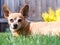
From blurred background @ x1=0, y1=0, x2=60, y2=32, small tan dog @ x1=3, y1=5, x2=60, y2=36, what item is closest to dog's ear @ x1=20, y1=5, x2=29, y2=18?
small tan dog @ x1=3, y1=5, x2=60, y2=36

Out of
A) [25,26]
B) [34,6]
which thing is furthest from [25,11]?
[34,6]

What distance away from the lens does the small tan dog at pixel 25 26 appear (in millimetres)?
6226

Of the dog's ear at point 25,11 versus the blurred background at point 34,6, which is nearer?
the dog's ear at point 25,11

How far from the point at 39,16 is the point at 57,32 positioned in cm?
435

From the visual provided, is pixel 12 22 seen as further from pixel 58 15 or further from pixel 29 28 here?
pixel 58 15

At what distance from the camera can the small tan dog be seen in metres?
6.23

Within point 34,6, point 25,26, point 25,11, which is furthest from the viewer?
point 34,6

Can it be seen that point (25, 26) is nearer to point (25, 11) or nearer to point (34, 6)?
point (25, 11)

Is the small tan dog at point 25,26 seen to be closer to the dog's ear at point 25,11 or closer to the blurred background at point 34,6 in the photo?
the dog's ear at point 25,11

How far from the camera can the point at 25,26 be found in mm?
6332

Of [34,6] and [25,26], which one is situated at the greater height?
[34,6]

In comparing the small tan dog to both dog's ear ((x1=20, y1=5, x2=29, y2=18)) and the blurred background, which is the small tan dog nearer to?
dog's ear ((x1=20, y1=5, x2=29, y2=18))

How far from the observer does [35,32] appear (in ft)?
20.8

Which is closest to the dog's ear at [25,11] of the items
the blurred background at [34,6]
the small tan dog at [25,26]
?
the small tan dog at [25,26]
